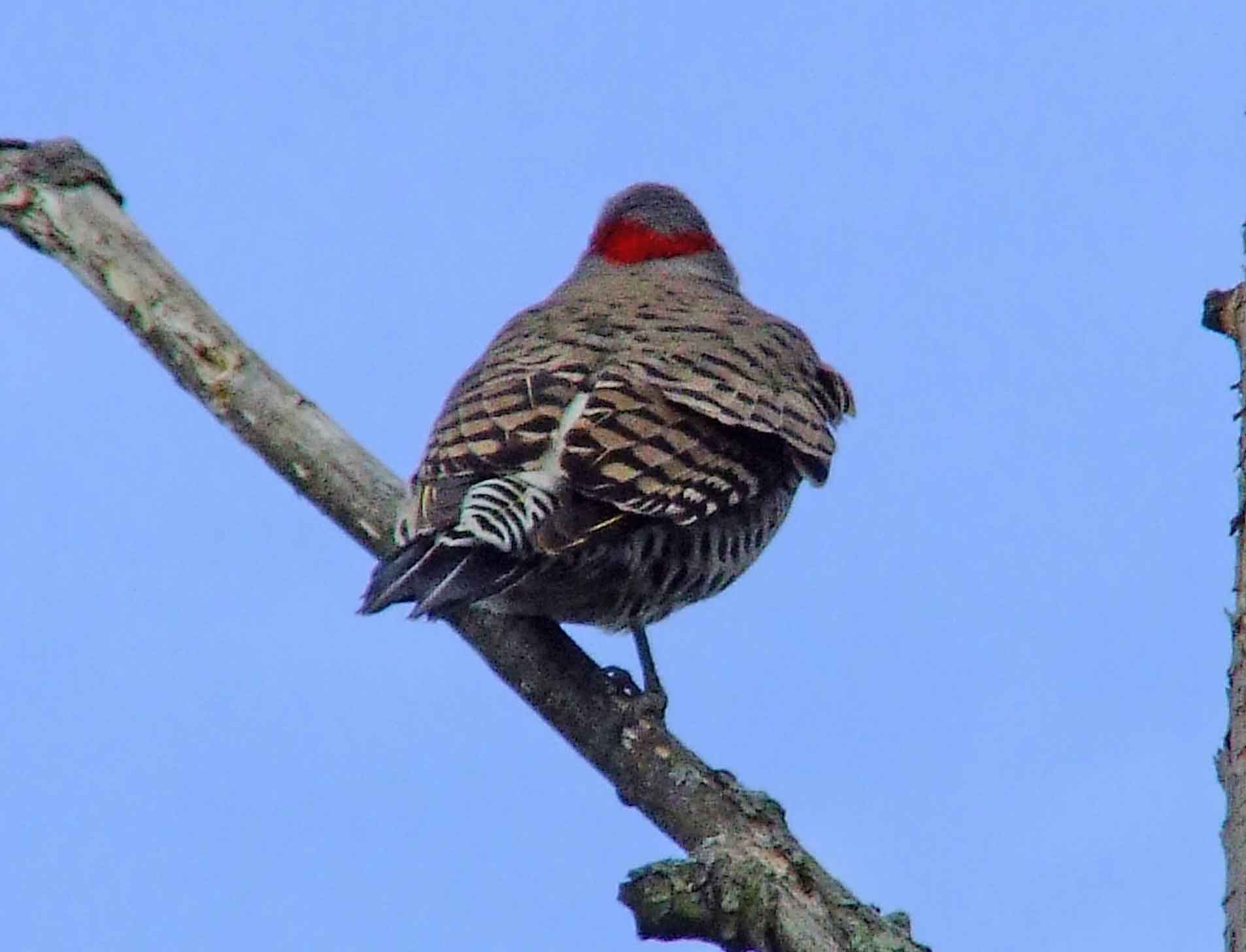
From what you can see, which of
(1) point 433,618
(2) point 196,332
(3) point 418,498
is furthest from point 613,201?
(1) point 433,618

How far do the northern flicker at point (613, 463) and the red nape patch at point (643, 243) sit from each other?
43.1 inches

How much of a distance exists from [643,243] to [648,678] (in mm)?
2877

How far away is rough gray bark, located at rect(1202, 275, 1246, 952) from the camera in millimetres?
2998

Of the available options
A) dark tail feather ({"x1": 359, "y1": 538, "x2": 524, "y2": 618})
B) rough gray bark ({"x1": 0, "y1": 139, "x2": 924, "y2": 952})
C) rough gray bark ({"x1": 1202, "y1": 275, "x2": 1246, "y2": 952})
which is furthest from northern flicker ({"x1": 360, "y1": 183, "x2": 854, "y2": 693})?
rough gray bark ({"x1": 1202, "y1": 275, "x2": 1246, "y2": 952})

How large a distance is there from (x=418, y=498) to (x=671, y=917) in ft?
5.77

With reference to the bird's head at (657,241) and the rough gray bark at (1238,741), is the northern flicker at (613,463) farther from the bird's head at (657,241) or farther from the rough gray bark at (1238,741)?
the rough gray bark at (1238,741)

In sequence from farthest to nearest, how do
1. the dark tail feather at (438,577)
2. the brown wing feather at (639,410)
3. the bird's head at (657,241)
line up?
1. the bird's head at (657,241)
2. the brown wing feather at (639,410)
3. the dark tail feather at (438,577)

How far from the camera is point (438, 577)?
4.41 meters

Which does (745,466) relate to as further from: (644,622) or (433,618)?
(433,618)

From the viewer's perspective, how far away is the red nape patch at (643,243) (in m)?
7.70

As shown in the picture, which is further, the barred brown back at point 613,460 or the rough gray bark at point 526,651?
the barred brown back at point 613,460

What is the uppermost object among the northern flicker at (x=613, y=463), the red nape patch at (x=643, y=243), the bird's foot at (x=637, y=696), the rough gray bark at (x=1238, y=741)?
the red nape patch at (x=643, y=243)

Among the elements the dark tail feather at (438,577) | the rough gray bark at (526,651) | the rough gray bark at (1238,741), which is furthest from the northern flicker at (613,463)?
the rough gray bark at (1238,741)

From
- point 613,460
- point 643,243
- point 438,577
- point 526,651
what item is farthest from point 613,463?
point 643,243
